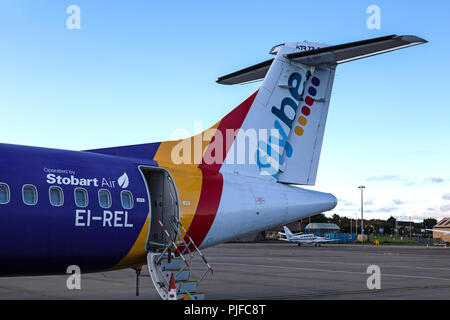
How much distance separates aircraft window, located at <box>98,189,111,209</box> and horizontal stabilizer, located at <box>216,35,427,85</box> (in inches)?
255

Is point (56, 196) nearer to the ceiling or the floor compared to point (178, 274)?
nearer to the ceiling

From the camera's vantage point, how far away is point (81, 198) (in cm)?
1055

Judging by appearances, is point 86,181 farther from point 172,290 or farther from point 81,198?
point 172,290

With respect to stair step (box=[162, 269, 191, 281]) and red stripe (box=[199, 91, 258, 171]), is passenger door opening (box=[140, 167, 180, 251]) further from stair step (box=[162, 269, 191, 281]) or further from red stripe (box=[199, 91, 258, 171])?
red stripe (box=[199, 91, 258, 171])

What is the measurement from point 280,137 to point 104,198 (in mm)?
5475

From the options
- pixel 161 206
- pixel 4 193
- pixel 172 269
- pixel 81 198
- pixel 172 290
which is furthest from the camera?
pixel 161 206

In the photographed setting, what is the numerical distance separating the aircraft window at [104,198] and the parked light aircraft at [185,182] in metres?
0.02

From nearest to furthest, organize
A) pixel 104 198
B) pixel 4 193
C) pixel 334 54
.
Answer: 1. pixel 4 193
2. pixel 104 198
3. pixel 334 54

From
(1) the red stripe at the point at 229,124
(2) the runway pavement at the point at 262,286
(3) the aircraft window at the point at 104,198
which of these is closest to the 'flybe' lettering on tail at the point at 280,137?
(1) the red stripe at the point at 229,124

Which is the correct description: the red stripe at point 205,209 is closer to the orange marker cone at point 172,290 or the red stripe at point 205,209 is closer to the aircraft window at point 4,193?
the orange marker cone at point 172,290

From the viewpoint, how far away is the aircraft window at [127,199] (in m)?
11.3

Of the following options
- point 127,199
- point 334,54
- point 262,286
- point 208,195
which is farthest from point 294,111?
point 262,286
